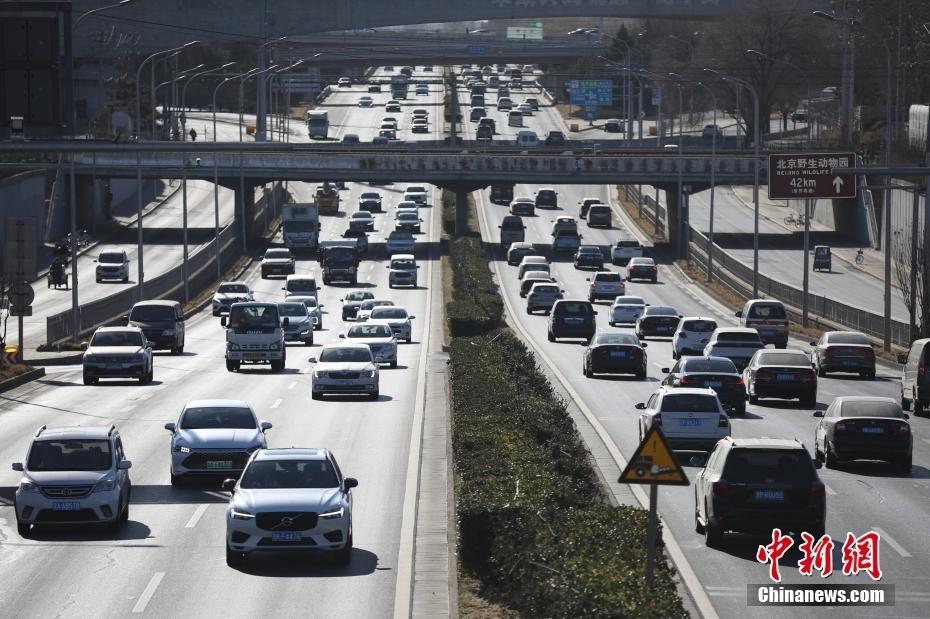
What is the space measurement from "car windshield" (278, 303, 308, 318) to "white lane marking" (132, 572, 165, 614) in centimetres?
4299

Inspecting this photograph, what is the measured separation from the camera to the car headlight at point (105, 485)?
21.2 m

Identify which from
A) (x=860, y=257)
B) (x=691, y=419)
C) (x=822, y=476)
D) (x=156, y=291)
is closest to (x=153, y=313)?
(x=156, y=291)

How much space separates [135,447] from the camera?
30266mm

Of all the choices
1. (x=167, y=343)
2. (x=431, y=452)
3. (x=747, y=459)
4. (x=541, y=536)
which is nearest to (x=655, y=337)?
(x=167, y=343)

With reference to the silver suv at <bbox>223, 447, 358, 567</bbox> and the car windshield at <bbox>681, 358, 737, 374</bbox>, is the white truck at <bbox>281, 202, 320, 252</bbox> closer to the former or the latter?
the car windshield at <bbox>681, 358, 737, 374</bbox>

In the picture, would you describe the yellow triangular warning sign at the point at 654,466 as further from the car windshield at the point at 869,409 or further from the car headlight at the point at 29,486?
the car windshield at the point at 869,409

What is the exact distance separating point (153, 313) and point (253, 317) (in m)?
7.61

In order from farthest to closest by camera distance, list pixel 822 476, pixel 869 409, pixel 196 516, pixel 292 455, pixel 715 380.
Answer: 1. pixel 715 380
2. pixel 869 409
3. pixel 822 476
4. pixel 196 516
5. pixel 292 455

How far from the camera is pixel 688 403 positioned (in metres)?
28.5

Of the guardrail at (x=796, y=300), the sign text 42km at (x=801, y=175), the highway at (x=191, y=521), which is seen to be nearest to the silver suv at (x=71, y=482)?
the highway at (x=191, y=521)

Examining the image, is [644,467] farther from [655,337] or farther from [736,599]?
[655,337]

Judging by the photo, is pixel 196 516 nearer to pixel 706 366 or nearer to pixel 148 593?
pixel 148 593

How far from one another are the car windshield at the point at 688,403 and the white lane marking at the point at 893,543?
23.7ft

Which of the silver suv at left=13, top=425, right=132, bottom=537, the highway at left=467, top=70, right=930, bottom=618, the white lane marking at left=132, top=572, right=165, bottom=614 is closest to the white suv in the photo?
the highway at left=467, top=70, right=930, bottom=618
